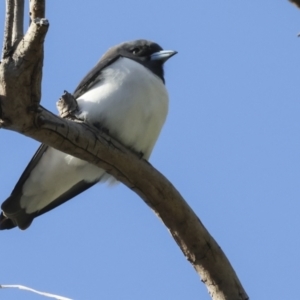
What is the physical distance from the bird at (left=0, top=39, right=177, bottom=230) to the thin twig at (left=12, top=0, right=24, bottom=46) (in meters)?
1.79

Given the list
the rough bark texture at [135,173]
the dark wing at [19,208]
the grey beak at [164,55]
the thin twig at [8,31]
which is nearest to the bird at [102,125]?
the dark wing at [19,208]

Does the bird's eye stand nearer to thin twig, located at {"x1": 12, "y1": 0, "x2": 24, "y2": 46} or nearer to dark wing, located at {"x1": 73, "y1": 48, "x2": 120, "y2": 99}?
dark wing, located at {"x1": 73, "y1": 48, "x2": 120, "y2": 99}

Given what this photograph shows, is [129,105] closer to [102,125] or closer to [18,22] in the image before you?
[102,125]

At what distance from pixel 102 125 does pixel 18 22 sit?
80.4 inches

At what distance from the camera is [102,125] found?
578cm

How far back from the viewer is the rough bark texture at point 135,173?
4.04 meters

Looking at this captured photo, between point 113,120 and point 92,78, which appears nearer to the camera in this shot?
point 113,120

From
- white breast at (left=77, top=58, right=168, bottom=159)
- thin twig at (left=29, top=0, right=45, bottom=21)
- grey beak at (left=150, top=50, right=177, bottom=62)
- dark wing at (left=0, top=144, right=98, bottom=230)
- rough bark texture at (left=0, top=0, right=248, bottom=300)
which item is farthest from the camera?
grey beak at (left=150, top=50, right=177, bottom=62)

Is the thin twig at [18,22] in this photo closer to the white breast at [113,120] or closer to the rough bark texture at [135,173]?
the rough bark texture at [135,173]

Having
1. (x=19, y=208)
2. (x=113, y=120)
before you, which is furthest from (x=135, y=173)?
(x=19, y=208)

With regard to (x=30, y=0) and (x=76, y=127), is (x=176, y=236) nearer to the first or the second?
(x=76, y=127)

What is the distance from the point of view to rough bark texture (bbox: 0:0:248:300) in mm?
4035

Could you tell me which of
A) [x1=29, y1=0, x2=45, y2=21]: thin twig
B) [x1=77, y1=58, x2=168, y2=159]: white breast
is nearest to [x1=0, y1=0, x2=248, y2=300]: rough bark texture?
[x1=29, y1=0, x2=45, y2=21]: thin twig

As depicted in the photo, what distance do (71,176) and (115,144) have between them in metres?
1.48
